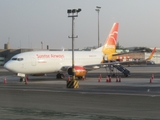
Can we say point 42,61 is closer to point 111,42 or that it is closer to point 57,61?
point 57,61

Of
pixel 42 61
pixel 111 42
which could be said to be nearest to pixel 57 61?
pixel 42 61

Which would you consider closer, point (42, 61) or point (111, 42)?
point (42, 61)

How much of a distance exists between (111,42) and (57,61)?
12.9 meters

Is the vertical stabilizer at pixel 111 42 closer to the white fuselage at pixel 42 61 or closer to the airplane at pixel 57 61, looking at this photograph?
the airplane at pixel 57 61

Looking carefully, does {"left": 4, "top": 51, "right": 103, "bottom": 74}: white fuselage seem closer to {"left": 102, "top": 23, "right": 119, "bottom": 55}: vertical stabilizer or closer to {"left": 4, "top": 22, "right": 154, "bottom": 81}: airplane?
{"left": 4, "top": 22, "right": 154, "bottom": 81}: airplane

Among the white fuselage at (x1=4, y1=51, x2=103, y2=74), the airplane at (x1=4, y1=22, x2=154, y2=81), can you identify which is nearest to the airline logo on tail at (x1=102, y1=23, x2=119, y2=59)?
the airplane at (x1=4, y1=22, x2=154, y2=81)

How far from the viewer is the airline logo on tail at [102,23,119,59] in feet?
A: 186

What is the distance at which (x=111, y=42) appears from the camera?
2255 inches

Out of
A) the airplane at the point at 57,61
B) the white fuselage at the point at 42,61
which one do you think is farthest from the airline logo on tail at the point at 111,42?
the white fuselage at the point at 42,61

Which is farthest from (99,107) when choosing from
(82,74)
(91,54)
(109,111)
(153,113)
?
(91,54)

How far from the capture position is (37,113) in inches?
672

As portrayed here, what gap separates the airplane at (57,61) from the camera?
42.9 metres

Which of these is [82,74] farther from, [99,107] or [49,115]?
[49,115]

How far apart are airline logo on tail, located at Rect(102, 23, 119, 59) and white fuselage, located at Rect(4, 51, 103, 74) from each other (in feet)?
A: 15.0
